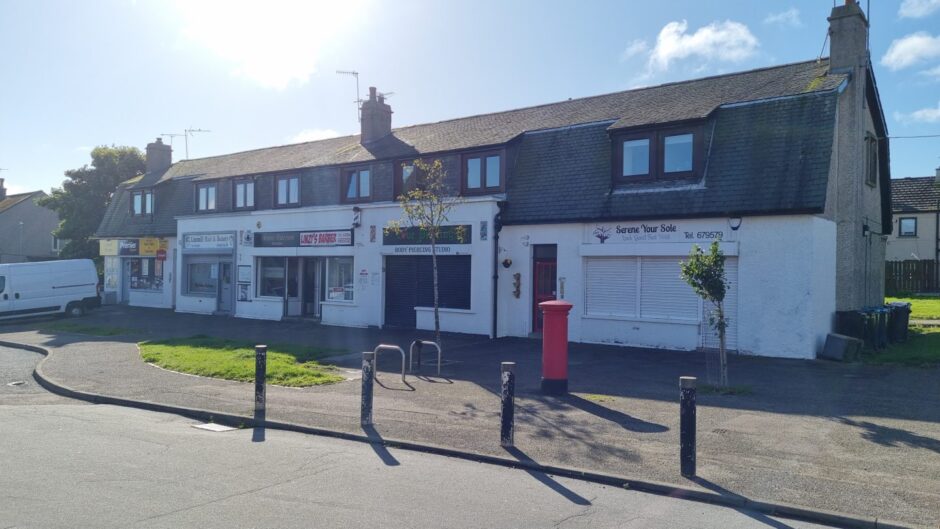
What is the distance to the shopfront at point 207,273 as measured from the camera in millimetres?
28797

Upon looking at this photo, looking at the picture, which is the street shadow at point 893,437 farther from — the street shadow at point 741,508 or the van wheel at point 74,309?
the van wheel at point 74,309

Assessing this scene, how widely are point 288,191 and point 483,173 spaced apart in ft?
29.7

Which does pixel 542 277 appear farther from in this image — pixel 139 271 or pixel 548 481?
pixel 139 271

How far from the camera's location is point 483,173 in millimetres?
21203

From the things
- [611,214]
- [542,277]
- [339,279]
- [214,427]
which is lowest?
[214,427]

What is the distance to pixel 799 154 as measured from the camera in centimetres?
1599

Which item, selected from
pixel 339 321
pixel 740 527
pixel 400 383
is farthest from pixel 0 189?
pixel 740 527

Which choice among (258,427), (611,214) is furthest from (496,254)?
(258,427)

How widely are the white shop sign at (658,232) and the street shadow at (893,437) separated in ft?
25.3

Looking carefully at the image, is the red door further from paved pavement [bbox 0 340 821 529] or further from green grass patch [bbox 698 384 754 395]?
paved pavement [bbox 0 340 821 529]

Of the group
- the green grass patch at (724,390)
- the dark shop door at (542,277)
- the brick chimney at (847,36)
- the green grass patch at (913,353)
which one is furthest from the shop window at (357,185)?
the green grass patch at (913,353)

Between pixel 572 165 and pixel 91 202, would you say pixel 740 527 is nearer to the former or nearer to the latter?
pixel 572 165

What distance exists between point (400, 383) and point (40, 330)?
56.4 feet

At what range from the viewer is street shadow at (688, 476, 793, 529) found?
20.2ft
